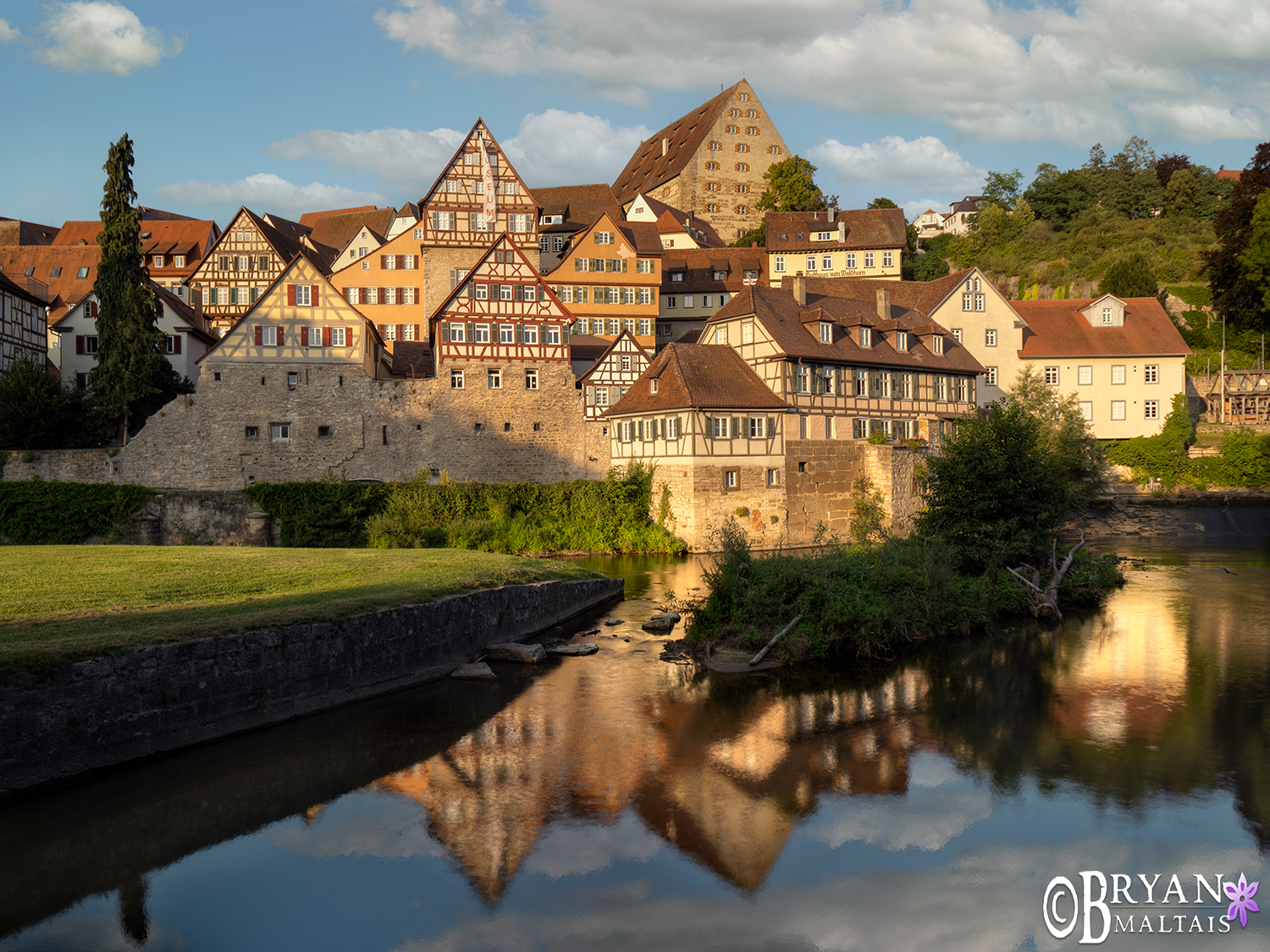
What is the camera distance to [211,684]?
1186cm

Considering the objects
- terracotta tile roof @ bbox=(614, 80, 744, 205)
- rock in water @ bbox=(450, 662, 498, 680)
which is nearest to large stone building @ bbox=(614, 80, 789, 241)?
terracotta tile roof @ bbox=(614, 80, 744, 205)

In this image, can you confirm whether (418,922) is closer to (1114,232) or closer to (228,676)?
(228,676)

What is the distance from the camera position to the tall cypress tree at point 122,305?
3603cm

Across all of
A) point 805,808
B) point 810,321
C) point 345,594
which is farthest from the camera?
point 810,321

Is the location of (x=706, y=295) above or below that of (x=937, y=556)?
above

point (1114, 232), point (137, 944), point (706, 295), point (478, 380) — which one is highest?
point (1114, 232)

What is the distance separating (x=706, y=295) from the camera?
56625 mm

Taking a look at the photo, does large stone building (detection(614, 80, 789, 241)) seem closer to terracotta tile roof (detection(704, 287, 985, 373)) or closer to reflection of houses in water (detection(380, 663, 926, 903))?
terracotta tile roof (detection(704, 287, 985, 373))

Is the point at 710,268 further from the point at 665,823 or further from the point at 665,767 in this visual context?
the point at 665,823

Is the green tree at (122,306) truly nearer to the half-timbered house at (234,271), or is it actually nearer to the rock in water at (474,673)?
the half-timbered house at (234,271)

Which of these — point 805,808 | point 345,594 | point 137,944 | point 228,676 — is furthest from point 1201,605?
point 137,944

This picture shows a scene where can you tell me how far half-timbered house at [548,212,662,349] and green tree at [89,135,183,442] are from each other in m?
20.3

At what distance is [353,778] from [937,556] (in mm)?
13654

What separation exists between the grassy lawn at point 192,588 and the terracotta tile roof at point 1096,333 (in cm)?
3263
